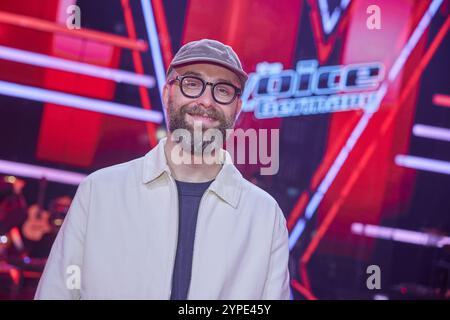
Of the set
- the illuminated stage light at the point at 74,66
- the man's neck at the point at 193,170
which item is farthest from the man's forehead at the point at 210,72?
the illuminated stage light at the point at 74,66

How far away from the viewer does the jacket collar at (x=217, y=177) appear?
1.92 meters

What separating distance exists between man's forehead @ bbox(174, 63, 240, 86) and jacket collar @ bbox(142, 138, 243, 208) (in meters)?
0.27

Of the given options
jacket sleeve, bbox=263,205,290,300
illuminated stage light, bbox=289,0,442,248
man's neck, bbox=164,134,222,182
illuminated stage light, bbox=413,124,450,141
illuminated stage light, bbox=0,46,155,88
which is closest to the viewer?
jacket sleeve, bbox=263,205,290,300

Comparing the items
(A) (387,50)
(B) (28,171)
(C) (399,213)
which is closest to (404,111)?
(A) (387,50)

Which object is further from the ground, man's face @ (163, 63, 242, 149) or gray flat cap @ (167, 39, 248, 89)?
gray flat cap @ (167, 39, 248, 89)

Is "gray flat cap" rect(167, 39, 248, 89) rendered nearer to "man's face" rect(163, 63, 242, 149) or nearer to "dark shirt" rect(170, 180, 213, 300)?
→ "man's face" rect(163, 63, 242, 149)

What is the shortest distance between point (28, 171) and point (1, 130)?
40 centimetres

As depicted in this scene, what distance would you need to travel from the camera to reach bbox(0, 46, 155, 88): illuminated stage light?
485cm

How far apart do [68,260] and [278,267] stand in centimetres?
65

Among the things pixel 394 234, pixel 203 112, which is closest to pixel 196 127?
pixel 203 112

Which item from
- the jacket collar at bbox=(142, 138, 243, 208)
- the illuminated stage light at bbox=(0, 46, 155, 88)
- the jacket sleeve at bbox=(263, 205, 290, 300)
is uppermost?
the illuminated stage light at bbox=(0, 46, 155, 88)

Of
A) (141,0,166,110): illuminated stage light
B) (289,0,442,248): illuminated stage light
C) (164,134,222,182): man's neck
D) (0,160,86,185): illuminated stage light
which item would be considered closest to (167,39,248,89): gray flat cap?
(164,134,222,182): man's neck

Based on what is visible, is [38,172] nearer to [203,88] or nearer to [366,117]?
[366,117]

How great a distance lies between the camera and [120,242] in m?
1.84
